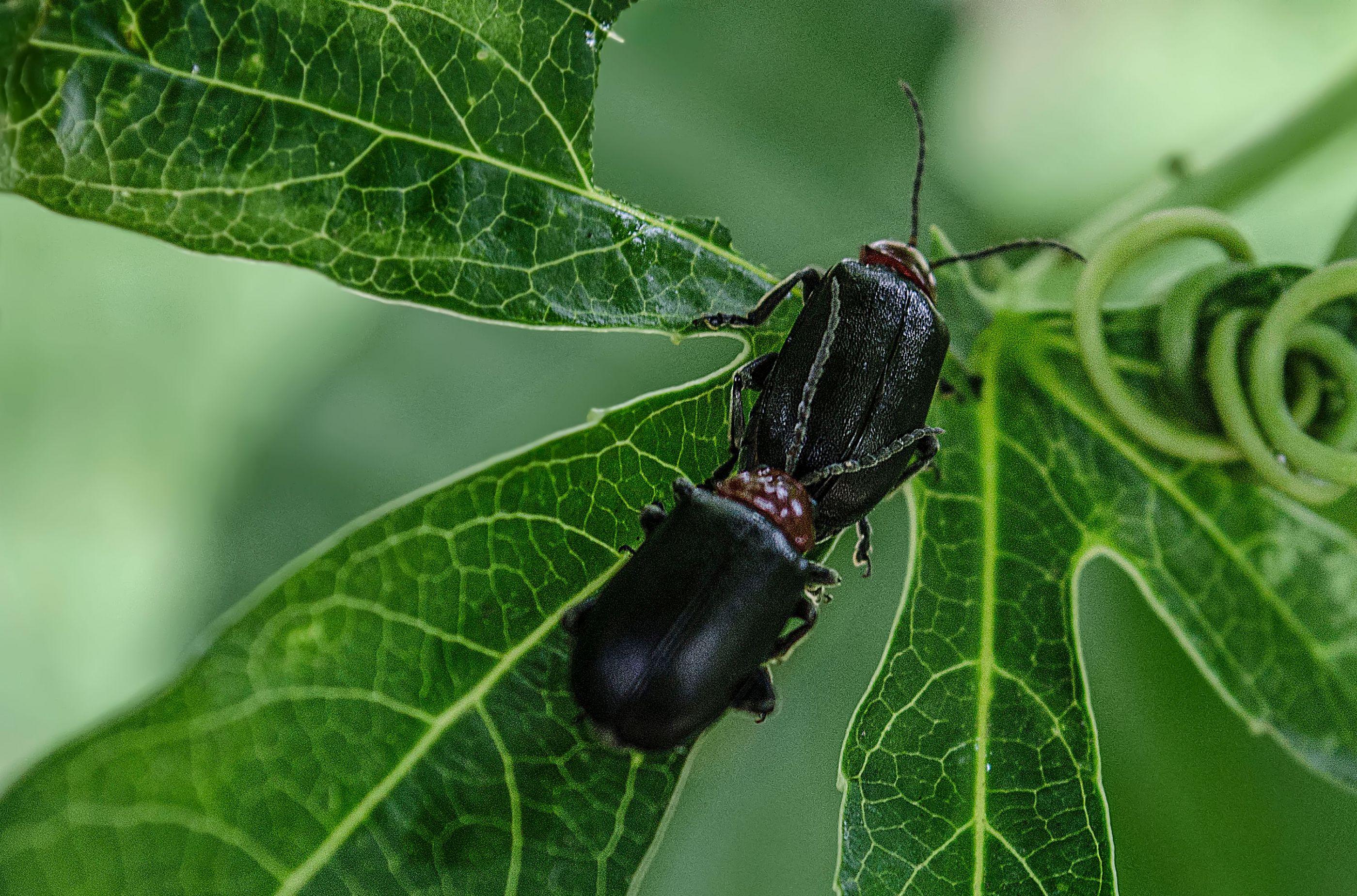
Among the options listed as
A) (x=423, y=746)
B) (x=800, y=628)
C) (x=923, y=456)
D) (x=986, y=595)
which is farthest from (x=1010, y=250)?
(x=423, y=746)

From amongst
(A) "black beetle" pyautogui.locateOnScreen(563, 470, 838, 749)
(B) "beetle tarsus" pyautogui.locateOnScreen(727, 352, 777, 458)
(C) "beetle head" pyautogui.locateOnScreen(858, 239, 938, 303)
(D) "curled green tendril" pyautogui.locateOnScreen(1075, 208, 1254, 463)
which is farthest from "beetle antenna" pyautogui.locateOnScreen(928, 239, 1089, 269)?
(A) "black beetle" pyautogui.locateOnScreen(563, 470, 838, 749)

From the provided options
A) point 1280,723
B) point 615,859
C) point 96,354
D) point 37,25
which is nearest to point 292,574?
point 615,859

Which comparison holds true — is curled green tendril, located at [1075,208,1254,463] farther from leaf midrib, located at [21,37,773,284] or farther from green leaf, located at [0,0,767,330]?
green leaf, located at [0,0,767,330]

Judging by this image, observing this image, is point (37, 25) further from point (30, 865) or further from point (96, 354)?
point (96, 354)

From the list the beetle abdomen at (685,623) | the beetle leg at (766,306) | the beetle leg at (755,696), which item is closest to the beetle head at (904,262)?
the beetle leg at (766,306)

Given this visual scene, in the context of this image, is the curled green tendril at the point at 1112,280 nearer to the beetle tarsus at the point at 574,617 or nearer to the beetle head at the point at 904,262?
the beetle head at the point at 904,262

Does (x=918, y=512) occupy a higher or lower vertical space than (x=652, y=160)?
lower
